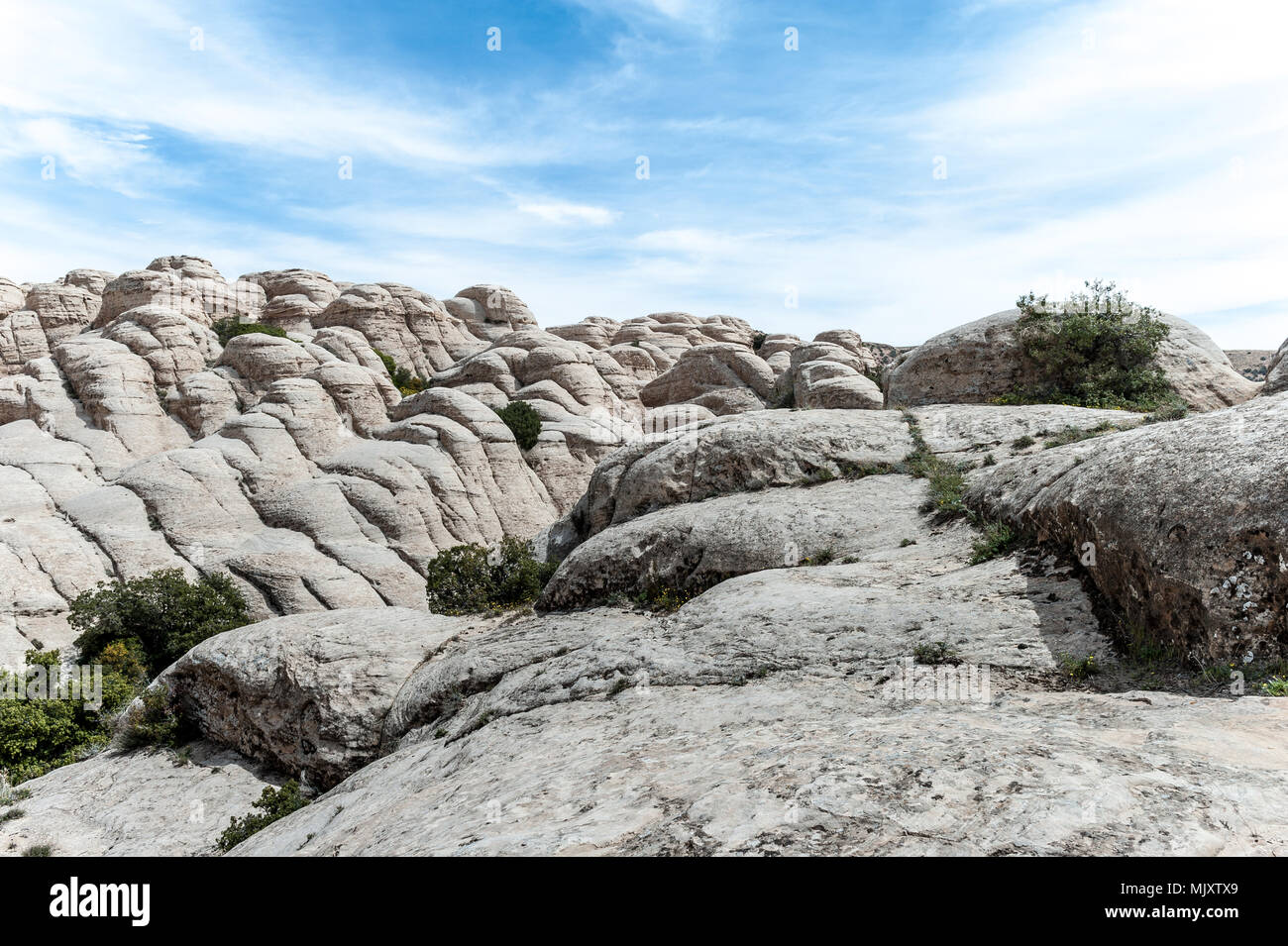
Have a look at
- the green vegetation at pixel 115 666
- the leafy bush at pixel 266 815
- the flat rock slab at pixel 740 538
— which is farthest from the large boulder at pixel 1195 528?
the green vegetation at pixel 115 666

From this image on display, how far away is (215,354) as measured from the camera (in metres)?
50.9

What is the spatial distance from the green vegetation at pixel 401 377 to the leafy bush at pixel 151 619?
35.5 meters

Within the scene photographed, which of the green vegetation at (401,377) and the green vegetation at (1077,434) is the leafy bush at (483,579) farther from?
the green vegetation at (401,377)

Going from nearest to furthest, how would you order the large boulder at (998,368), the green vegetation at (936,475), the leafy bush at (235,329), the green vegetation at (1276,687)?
the green vegetation at (1276,687), the green vegetation at (936,475), the large boulder at (998,368), the leafy bush at (235,329)

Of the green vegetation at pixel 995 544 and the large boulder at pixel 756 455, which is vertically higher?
the large boulder at pixel 756 455

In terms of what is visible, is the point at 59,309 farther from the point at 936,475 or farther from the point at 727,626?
the point at 727,626

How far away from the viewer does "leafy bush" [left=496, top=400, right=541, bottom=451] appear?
39.7m

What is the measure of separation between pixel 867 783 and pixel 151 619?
26.3 metres

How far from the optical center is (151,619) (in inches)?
981

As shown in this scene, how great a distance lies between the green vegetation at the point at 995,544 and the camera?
12.4 m

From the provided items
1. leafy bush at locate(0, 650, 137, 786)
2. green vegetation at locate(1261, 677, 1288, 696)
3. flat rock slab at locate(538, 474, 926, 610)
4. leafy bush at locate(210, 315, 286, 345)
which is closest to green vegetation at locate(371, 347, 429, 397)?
leafy bush at locate(210, 315, 286, 345)

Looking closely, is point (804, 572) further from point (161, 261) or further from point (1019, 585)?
point (161, 261)
